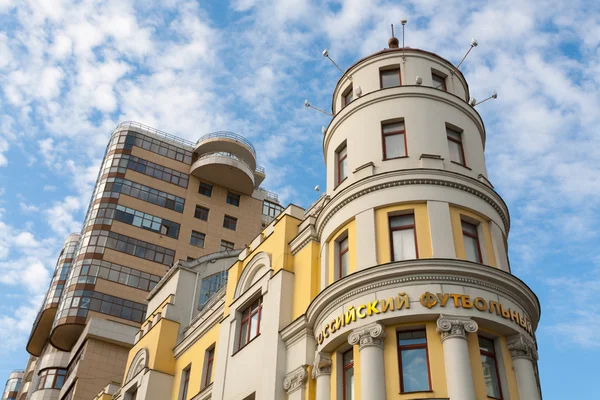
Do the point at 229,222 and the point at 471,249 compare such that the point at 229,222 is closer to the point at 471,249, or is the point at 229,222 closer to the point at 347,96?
the point at 347,96

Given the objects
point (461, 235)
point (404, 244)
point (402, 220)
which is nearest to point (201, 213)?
point (402, 220)

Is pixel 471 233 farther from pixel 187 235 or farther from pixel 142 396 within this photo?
pixel 187 235

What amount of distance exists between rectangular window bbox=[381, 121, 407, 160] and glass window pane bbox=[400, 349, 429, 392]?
790 centimetres

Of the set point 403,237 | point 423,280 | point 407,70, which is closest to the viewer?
point 423,280

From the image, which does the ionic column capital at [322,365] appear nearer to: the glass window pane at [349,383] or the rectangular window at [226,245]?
the glass window pane at [349,383]

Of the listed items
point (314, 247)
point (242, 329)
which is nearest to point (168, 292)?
point (242, 329)

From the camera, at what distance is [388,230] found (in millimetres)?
22547

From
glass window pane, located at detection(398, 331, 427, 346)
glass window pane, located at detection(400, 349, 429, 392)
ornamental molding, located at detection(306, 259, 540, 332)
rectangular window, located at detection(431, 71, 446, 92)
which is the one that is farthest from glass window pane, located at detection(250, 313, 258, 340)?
rectangular window, located at detection(431, 71, 446, 92)

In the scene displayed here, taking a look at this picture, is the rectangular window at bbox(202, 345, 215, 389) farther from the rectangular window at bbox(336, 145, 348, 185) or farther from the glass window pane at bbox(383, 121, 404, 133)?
the glass window pane at bbox(383, 121, 404, 133)

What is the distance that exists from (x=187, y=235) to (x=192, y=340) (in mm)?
36960

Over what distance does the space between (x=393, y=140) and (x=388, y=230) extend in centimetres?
444

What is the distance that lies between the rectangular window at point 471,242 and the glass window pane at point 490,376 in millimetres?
3635

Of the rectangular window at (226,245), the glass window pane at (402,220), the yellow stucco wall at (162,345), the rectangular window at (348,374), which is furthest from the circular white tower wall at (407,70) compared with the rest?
the rectangular window at (226,245)

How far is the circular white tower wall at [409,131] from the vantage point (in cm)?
2450
